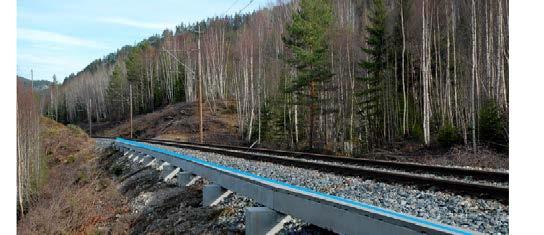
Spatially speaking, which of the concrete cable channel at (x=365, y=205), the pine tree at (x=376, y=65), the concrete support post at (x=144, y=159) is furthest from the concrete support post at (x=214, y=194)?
the pine tree at (x=376, y=65)

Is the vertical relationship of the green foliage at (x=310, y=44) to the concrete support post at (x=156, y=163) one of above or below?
above

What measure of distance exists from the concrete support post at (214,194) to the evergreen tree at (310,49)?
77.5 feet

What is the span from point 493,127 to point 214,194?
1552 centimetres

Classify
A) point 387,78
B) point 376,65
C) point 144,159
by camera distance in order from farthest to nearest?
1. point 387,78
2. point 376,65
3. point 144,159

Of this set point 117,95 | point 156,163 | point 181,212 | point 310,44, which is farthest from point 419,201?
point 117,95

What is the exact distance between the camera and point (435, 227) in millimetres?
3805

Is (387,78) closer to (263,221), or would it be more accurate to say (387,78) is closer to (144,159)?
(144,159)

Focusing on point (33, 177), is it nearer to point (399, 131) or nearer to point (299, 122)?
point (299, 122)

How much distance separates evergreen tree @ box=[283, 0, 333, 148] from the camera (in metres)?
33.3

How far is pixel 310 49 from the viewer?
35250 mm

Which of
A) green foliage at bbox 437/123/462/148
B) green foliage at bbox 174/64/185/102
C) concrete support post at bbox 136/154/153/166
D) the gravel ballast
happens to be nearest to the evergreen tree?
green foliage at bbox 437/123/462/148

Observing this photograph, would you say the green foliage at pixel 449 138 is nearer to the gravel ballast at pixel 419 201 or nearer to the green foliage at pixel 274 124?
the gravel ballast at pixel 419 201

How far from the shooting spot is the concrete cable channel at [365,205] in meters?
4.35

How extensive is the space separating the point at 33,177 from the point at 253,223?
27.8 metres
